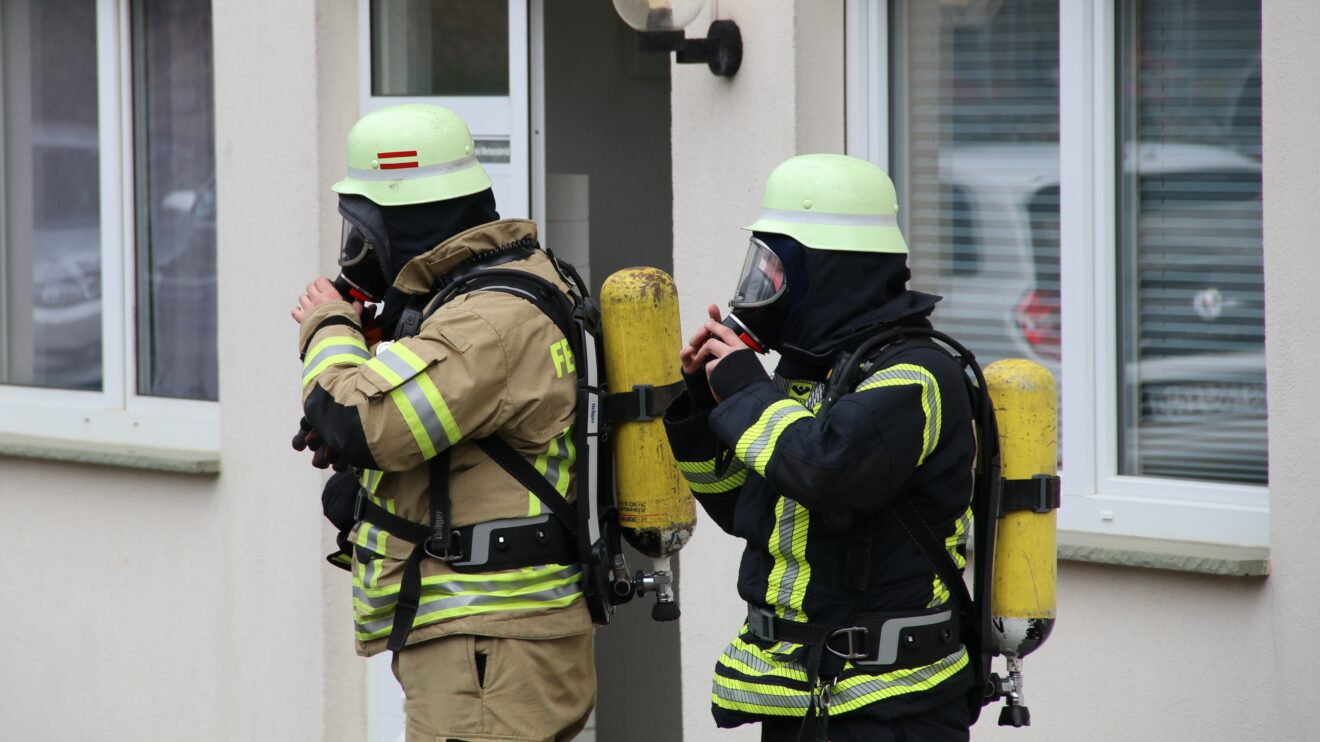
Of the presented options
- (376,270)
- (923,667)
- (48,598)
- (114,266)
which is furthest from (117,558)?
(923,667)

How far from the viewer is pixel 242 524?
5965 mm

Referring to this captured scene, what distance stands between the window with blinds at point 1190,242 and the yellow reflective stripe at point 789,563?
1684mm

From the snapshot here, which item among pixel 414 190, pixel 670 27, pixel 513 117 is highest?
pixel 670 27

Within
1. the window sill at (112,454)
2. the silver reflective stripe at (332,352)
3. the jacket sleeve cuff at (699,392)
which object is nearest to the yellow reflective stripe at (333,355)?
the silver reflective stripe at (332,352)

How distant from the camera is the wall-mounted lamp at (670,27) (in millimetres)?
4559

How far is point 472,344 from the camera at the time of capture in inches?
130

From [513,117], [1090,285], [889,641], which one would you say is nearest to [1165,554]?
[1090,285]

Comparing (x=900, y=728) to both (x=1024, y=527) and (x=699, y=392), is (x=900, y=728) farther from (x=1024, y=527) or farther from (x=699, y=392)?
(x=699, y=392)

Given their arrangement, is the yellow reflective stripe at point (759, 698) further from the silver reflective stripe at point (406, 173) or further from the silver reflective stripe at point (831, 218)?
the silver reflective stripe at point (406, 173)

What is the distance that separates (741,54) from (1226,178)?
54.5 inches

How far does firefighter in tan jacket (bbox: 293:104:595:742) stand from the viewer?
3295mm

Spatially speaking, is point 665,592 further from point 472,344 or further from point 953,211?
point 953,211

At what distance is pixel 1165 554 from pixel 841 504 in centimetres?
158

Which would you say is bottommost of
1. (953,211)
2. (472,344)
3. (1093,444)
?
(1093,444)
